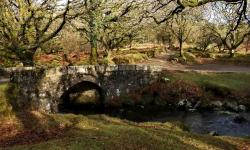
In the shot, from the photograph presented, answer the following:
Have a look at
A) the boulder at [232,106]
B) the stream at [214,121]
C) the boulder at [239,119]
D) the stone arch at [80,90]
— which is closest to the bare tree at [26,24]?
the stone arch at [80,90]

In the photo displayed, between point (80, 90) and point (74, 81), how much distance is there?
15.2 ft

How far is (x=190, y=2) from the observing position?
735 inches

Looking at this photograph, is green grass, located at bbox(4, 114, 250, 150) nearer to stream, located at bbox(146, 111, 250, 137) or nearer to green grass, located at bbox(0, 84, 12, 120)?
green grass, located at bbox(0, 84, 12, 120)

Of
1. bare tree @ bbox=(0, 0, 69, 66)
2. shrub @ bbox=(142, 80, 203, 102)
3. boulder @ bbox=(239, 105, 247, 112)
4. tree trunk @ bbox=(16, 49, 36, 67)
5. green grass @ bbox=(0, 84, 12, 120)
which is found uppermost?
bare tree @ bbox=(0, 0, 69, 66)

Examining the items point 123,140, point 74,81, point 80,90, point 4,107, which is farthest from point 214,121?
point 123,140

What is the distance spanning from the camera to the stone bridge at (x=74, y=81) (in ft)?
128

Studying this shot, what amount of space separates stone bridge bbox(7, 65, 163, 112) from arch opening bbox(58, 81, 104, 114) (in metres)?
0.12

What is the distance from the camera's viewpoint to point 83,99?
159 feet

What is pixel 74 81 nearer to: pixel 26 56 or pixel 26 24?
pixel 26 56

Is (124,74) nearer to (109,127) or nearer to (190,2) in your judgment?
(109,127)

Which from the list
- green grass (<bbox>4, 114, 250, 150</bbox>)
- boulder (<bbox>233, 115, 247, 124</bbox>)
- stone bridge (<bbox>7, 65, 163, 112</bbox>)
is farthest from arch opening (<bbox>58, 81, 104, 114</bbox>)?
green grass (<bbox>4, 114, 250, 150</bbox>)

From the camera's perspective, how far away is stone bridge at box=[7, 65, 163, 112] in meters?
39.1

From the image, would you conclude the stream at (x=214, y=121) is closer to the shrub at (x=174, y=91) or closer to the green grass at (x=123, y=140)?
the shrub at (x=174, y=91)

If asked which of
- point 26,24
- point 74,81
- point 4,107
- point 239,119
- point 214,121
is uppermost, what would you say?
point 26,24
